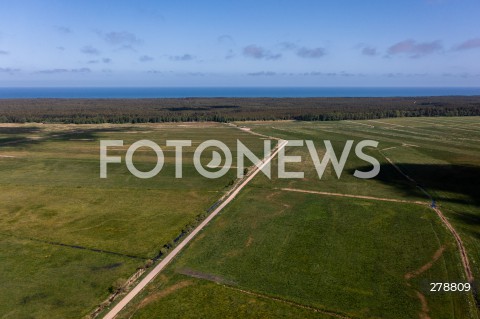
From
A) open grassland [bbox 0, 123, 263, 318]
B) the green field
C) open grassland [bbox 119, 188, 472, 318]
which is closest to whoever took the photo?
the green field

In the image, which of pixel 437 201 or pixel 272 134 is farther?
pixel 272 134

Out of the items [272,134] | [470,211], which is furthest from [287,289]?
[272,134]

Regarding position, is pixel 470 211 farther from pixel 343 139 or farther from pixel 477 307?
pixel 343 139

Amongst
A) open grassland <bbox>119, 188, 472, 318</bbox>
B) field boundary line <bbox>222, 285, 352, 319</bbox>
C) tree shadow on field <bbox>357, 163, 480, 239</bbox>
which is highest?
tree shadow on field <bbox>357, 163, 480, 239</bbox>

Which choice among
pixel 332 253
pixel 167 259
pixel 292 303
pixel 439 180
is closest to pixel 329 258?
pixel 332 253

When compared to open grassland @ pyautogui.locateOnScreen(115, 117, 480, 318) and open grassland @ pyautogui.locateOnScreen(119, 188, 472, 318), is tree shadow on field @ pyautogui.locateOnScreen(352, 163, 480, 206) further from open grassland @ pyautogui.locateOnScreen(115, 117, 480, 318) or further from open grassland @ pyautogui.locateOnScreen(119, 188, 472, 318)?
open grassland @ pyautogui.locateOnScreen(119, 188, 472, 318)

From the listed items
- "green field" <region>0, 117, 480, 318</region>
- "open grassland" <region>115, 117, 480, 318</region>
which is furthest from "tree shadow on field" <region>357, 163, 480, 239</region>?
"green field" <region>0, 117, 480, 318</region>
